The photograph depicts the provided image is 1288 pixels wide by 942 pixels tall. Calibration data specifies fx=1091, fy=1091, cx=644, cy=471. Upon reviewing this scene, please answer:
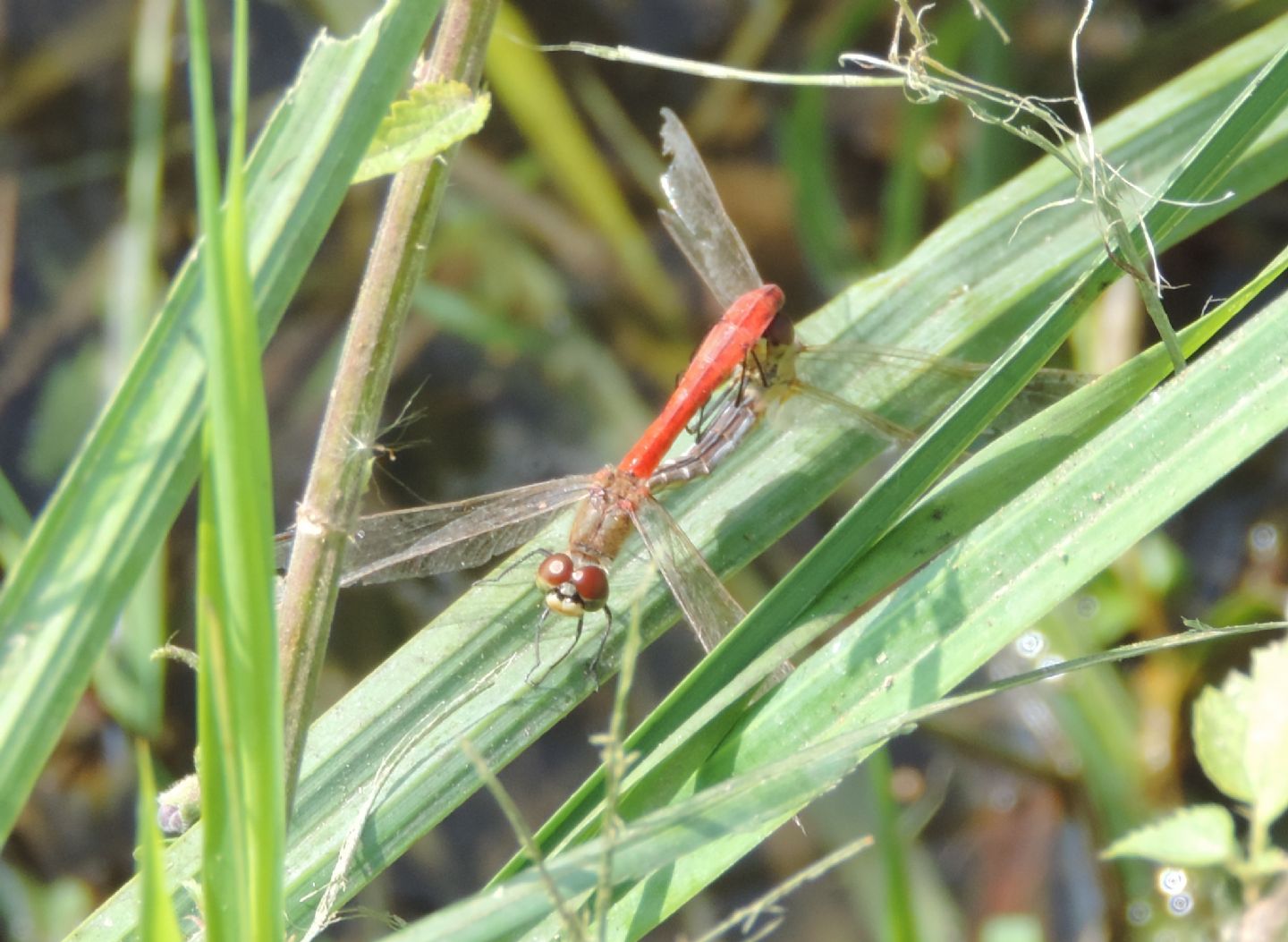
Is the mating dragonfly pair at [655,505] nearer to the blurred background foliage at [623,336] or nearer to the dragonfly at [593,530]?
the dragonfly at [593,530]

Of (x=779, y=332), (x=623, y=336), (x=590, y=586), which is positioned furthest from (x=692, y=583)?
(x=623, y=336)

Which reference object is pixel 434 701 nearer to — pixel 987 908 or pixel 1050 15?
pixel 987 908

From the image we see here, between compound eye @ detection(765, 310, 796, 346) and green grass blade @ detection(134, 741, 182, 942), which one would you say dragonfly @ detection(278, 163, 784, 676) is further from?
green grass blade @ detection(134, 741, 182, 942)

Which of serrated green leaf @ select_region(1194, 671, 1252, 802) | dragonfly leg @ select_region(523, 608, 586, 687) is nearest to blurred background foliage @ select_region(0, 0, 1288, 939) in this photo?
dragonfly leg @ select_region(523, 608, 586, 687)

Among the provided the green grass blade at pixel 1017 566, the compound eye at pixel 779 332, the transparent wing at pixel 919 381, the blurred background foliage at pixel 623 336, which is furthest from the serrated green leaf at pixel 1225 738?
the blurred background foliage at pixel 623 336

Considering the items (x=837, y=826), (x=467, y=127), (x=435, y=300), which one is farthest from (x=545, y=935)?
(x=435, y=300)

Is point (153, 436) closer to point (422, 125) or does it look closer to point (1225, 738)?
point (422, 125)
